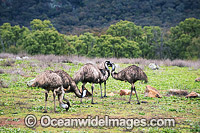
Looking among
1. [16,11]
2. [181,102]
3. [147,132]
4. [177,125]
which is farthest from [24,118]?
[16,11]

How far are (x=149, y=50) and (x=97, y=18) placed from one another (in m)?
105

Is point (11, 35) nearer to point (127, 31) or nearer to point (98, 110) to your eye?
point (127, 31)

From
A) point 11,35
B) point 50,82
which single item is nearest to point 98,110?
point 50,82

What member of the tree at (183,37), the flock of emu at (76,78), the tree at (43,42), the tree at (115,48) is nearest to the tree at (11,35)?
the tree at (43,42)

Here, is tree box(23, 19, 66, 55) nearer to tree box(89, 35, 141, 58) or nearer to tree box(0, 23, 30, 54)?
tree box(89, 35, 141, 58)

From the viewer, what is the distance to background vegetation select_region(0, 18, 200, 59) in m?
64.7

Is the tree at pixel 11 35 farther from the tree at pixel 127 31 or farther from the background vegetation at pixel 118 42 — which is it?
the tree at pixel 127 31

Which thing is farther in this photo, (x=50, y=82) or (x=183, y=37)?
(x=183, y=37)

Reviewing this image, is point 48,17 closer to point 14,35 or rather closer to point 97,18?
point 97,18

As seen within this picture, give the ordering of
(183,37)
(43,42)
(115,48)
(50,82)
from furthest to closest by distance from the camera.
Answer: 1. (183,37)
2. (115,48)
3. (43,42)
4. (50,82)

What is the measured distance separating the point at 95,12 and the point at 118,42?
12021 cm

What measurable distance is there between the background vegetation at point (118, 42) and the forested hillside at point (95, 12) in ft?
228

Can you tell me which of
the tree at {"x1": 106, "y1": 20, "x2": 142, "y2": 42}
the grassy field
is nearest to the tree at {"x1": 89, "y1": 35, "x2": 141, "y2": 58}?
the tree at {"x1": 106, "y1": 20, "x2": 142, "y2": 42}

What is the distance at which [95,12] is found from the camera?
611 ft
